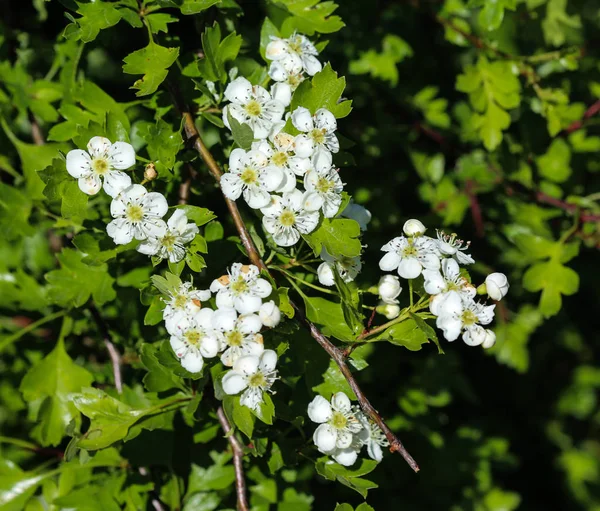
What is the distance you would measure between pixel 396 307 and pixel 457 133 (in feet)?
3.47

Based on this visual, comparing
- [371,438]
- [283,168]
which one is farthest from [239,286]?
[371,438]

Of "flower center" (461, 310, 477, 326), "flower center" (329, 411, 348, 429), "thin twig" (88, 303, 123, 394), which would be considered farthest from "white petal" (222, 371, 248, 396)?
"thin twig" (88, 303, 123, 394)

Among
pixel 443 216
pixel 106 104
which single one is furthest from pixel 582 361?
pixel 106 104

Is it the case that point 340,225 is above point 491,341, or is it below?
above

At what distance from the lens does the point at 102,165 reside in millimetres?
1227

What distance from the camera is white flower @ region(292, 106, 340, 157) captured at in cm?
121

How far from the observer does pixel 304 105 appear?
1254 mm

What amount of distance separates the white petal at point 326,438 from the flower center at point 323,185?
1.42ft

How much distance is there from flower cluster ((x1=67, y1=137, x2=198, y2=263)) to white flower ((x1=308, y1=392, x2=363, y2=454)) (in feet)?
1.25

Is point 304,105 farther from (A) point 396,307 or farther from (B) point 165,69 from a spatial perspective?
(A) point 396,307

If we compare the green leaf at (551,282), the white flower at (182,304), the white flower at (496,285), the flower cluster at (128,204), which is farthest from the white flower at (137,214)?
the green leaf at (551,282)

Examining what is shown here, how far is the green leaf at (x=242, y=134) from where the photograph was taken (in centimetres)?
121

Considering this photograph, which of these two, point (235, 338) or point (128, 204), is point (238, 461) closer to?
point (235, 338)

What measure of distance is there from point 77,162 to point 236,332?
1.42ft
